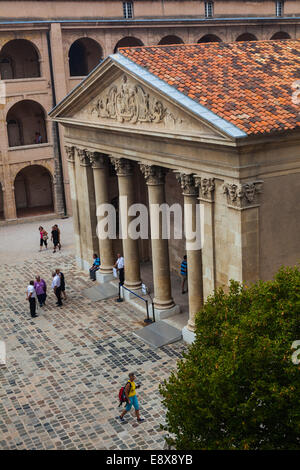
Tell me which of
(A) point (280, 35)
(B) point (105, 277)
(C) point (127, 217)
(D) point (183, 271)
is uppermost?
(A) point (280, 35)

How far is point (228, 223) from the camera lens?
2220cm

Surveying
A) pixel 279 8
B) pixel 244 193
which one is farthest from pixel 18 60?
pixel 244 193

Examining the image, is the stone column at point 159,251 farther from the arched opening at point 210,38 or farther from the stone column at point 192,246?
the arched opening at point 210,38

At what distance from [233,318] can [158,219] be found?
449 inches

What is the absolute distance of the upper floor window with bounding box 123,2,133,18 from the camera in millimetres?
51062

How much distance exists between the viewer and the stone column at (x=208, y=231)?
22.7m

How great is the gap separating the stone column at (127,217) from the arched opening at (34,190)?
81.9 ft

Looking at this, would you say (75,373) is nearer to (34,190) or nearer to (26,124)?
(34,190)

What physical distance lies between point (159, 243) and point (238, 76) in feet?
26.2

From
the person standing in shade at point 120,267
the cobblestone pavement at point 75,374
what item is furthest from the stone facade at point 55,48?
the person standing in shade at point 120,267

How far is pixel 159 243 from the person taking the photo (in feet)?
90.5

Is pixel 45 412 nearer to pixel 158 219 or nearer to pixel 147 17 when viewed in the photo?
pixel 158 219

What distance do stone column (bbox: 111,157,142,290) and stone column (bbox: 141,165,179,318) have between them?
2381 mm
